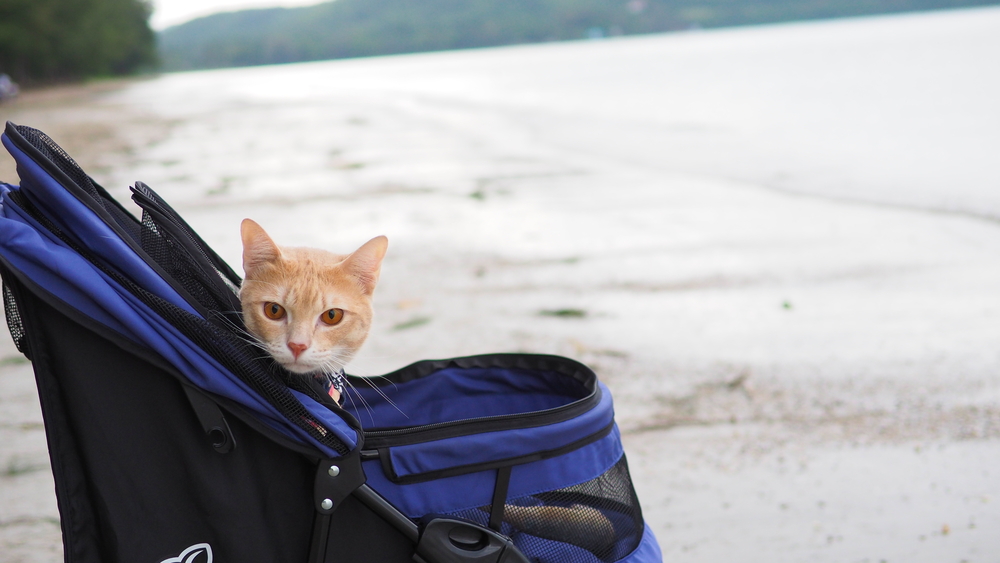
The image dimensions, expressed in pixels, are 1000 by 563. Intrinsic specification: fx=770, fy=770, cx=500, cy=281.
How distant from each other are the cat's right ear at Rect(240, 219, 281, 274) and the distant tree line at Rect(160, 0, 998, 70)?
9359 cm

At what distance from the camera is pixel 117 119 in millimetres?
17078

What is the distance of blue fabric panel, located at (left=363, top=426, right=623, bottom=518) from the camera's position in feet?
4.88

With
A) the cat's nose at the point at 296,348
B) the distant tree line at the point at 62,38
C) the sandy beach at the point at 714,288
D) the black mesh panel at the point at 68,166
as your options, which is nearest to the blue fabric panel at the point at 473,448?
the cat's nose at the point at 296,348

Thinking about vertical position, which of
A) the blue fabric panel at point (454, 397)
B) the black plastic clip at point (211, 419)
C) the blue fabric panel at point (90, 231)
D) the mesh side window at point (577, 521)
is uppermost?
the blue fabric panel at point (90, 231)

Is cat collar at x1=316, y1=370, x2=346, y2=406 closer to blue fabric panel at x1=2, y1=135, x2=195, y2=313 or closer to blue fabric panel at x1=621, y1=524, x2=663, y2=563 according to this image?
blue fabric panel at x1=2, y1=135, x2=195, y2=313

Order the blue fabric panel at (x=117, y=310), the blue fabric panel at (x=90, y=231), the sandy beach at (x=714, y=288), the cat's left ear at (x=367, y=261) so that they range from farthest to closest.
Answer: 1. the sandy beach at (x=714, y=288)
2. the cat's left ear at (x=367, y=261)
3. the blue fabric panel at (x=90, y=231)
4. the blue fabric panel at (x=117, y=310)

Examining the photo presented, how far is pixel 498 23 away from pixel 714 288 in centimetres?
11748

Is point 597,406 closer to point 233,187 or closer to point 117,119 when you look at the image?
point 233,187

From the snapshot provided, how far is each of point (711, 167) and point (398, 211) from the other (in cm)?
390

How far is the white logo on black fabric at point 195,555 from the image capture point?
4.74ft

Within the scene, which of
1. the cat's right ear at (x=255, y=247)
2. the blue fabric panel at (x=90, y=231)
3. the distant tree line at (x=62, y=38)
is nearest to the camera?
the blue fabric panel at (x=90, y=231)

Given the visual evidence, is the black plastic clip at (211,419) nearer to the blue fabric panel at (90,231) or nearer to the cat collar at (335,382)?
the blue fabric panel at (90,231)

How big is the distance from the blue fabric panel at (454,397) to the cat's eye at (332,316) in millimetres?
318

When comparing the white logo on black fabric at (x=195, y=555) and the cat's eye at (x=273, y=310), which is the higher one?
the cat's eye at (x=273, y=310)
